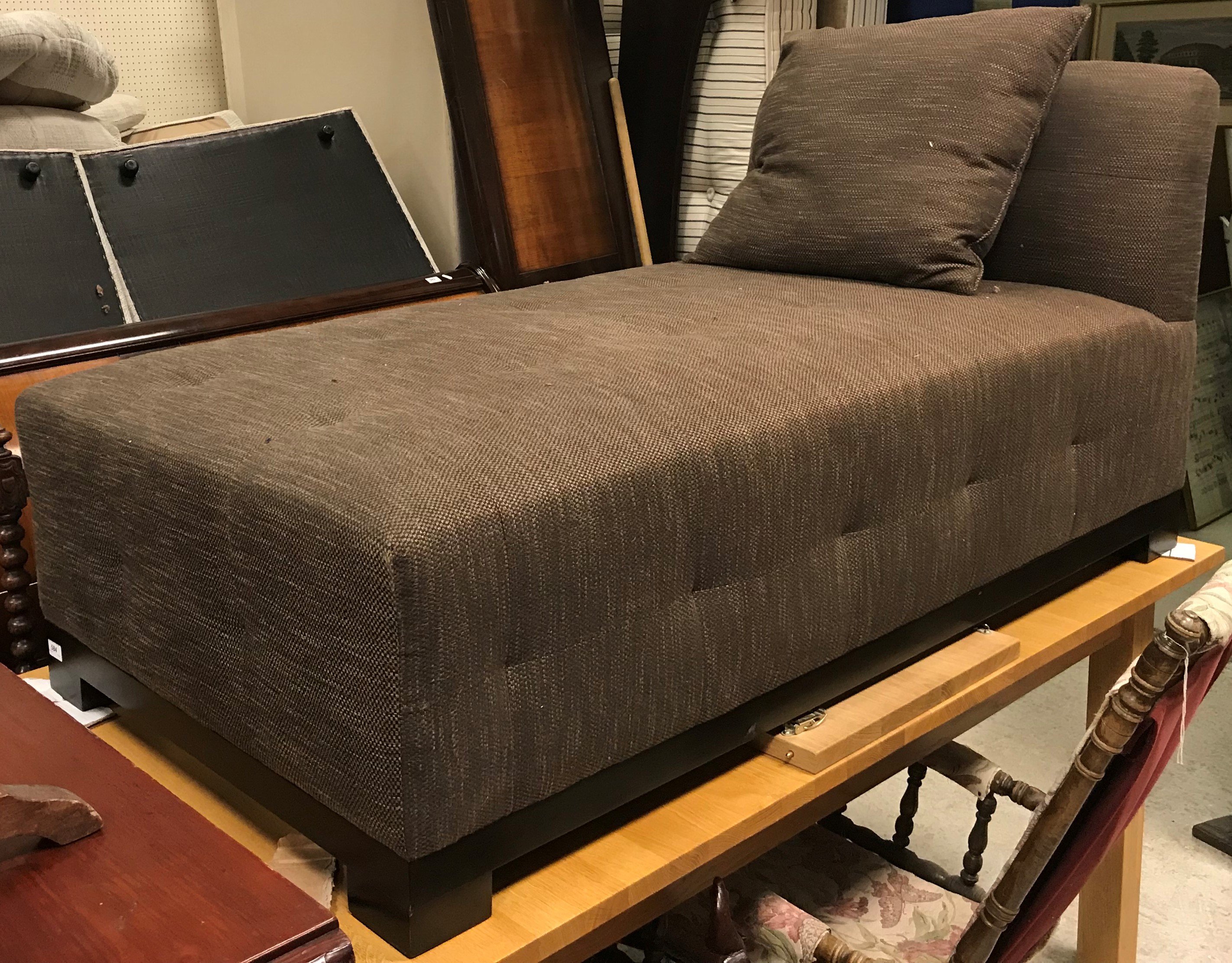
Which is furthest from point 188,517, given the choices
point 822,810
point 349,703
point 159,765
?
point 822,810

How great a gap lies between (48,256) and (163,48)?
1056 millimetres

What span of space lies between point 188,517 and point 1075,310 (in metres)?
0.90

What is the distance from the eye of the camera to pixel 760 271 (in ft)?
4.83

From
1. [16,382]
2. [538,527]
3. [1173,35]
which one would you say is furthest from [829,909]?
[1173,35]

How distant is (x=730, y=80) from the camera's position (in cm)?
246

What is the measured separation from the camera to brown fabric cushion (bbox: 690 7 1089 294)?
4.42ft

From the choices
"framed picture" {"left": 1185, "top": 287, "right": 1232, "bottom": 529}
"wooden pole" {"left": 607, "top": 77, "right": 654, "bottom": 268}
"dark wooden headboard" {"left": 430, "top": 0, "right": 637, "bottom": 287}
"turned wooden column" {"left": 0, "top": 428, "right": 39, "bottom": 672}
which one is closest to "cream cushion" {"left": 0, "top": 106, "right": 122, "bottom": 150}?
"dark wooden headboard" {"left": 430, "top": 0, "right": 637, "bottom": 287}

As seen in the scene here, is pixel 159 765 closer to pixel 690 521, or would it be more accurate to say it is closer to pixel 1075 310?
pixel 690 521

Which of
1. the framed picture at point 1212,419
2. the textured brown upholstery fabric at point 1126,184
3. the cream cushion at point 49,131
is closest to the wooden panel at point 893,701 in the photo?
the textured brown upholstery fabric at point 1126,184

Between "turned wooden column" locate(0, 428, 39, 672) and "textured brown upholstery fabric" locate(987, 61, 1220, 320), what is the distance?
113 cm

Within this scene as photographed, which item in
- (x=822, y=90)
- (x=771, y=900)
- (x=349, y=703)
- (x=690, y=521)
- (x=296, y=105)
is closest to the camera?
(x=349, y=703)

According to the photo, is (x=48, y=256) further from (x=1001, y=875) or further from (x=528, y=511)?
(x=1001, y=875)

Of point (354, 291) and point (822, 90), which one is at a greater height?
point (822, 90)

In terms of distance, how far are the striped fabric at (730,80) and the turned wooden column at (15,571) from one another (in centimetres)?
157
